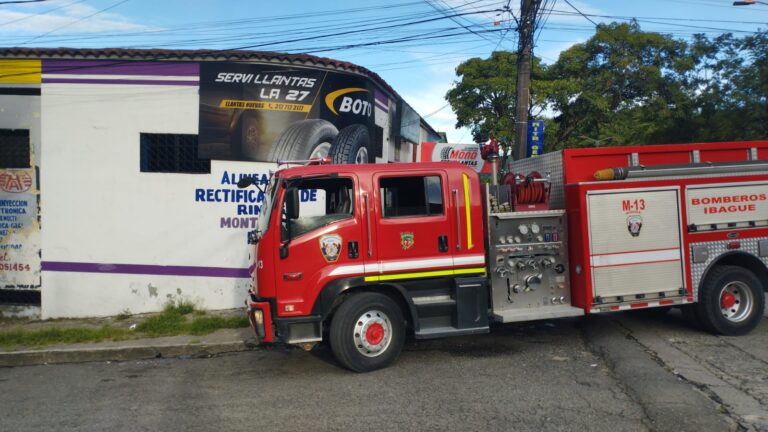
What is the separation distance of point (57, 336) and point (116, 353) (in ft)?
4.67

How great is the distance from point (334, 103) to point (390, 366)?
5.54m

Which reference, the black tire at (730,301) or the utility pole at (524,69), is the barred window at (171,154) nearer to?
the utility pole at (524,69)

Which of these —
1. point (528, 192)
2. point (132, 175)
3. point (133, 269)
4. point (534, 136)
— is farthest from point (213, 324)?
point (534, 136)

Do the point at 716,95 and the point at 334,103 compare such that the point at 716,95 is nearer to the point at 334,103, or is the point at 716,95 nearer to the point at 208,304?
the point at 334,103

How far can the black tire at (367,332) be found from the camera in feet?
20.1

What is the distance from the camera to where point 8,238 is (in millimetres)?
10055

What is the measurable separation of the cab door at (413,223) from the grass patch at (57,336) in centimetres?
465

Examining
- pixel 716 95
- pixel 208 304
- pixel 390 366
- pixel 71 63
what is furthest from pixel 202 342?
pixel 716 95

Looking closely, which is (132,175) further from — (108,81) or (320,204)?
(320,204)

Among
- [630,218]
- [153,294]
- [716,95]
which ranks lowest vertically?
[153,294]

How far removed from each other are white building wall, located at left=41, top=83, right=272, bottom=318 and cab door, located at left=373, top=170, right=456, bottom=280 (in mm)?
4410

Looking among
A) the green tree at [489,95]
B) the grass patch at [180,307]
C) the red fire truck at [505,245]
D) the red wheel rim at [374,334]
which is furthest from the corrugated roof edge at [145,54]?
the green tree at [489,95]

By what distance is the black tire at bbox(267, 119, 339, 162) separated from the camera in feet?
33.0

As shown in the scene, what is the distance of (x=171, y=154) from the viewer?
10008mm
